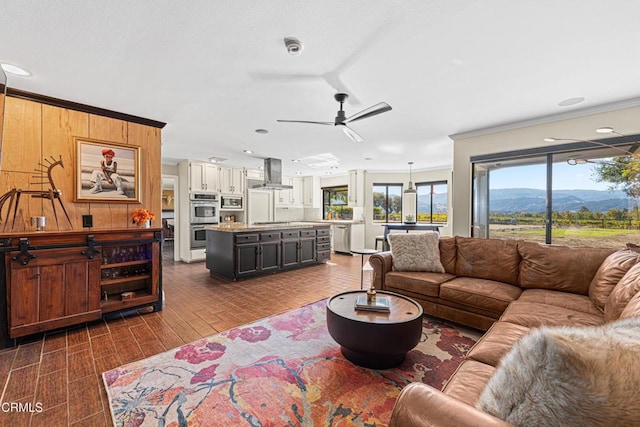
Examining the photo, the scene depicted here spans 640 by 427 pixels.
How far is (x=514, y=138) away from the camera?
12.2 ft

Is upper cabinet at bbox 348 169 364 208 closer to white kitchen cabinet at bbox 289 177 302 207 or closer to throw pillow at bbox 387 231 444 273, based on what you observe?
white kitchen cabinet at bbox 289 177 302 207

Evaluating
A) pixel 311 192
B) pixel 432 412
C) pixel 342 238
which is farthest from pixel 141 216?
pixel 311 192

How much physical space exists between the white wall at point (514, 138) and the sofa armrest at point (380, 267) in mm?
1623

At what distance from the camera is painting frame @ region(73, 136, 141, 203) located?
9.67 feet

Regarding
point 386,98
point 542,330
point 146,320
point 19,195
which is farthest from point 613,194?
point 19,195

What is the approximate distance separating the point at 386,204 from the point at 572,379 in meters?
7.50

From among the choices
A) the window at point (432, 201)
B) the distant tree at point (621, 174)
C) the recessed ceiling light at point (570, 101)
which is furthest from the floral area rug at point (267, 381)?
the window at point (432, 201)

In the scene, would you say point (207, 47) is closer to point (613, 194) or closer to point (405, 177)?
point (613, 194)

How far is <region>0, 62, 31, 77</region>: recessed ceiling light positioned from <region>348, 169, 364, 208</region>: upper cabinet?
21.0ft

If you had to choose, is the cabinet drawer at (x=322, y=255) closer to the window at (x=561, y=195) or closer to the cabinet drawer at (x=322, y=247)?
the cabinet drawer at (x=322, y=247)

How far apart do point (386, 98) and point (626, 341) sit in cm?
267

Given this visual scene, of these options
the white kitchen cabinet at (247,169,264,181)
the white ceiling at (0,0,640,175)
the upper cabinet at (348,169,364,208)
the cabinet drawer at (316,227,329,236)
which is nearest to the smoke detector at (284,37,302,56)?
the white ceiling at (0,0,640,175)

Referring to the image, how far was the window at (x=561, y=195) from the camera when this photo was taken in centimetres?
307

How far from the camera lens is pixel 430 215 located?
25.0 ft
